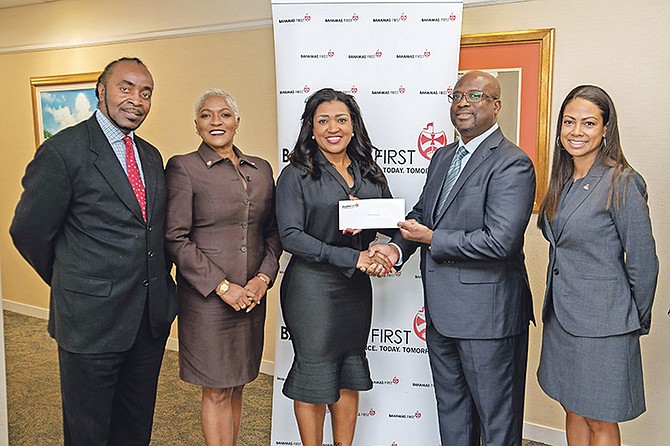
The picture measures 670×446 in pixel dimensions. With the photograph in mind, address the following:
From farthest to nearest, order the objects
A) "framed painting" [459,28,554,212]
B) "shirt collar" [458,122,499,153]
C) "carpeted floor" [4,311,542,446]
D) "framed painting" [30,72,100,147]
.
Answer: "framed painting" [30,72,100,147]
"carpeted floor" [4,311,542,446]
"framed painting" [459,28,554,212]
"shirt collar" [458,122,499,153]

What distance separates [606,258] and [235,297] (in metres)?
1.42

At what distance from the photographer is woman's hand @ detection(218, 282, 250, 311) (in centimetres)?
254

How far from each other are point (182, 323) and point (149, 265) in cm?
40

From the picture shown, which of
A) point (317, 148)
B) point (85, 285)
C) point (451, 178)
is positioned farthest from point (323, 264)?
point (85, 285)

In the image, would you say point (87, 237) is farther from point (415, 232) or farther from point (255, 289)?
point (415, 232)

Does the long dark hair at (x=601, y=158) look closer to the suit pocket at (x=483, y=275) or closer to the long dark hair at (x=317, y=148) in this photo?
the suit pocket at (x=483, y=275)

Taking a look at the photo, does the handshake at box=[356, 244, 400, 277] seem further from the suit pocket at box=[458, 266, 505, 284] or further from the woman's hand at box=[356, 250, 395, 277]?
the suit pocket at box=[458, 266, 505, 284]

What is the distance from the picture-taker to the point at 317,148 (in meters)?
2.65

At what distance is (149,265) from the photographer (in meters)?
2.35

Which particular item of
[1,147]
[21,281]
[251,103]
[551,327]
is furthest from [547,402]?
[1,147]

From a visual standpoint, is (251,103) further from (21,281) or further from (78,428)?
(21,281)

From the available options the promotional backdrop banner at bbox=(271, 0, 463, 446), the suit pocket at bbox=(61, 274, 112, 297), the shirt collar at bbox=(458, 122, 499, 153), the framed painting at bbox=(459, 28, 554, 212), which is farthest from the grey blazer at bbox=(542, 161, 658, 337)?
the suit pocket at bbox=(61, 274, 112, 297)

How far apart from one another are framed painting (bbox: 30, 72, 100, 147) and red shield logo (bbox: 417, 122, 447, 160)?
3.41 m

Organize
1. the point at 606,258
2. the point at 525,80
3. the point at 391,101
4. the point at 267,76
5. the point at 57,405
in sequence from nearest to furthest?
the point at 606,258
the point at 391,101
the point at 525,80
the point at 57,405
the point at 267,76
